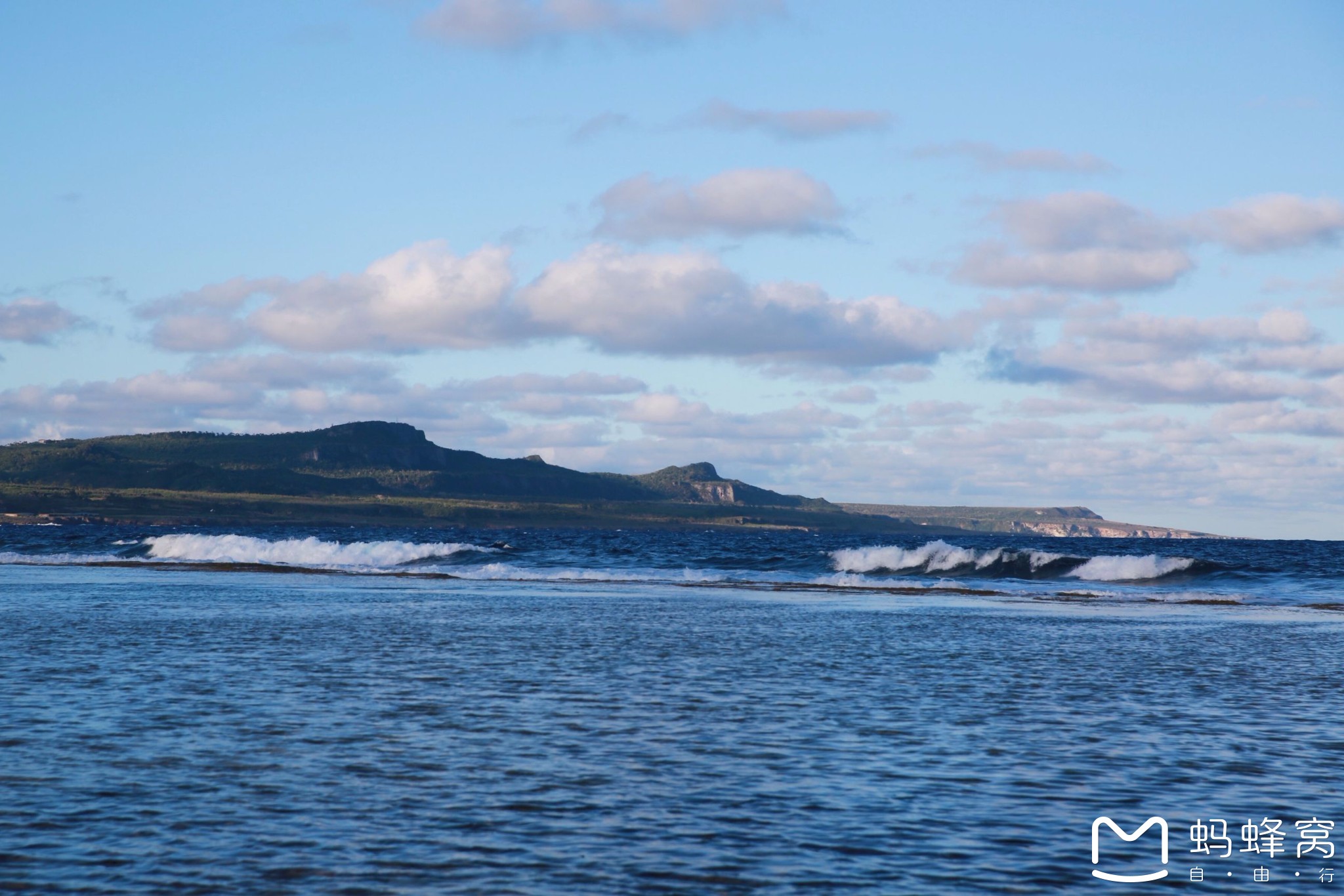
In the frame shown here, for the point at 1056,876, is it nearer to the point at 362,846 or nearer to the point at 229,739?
the point at 362,846

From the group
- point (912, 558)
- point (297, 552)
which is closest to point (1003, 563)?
point (912, 558)

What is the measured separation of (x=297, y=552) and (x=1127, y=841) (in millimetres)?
88121

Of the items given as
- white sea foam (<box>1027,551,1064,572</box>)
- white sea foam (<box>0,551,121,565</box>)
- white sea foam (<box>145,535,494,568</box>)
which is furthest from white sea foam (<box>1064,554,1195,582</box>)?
white sea foam (<box>0,551,121,565</box>)

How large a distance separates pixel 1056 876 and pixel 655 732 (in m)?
6.88

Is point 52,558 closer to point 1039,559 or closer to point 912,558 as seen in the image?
point 912,558

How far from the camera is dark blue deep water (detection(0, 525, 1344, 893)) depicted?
1036cm

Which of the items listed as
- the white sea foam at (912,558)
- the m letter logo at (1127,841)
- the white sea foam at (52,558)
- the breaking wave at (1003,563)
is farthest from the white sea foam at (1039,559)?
the m letter logo at (1127,841)

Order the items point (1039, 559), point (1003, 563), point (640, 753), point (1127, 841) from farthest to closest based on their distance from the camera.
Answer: point (1003, 563) < point (1039, 559) < point (640, 753) < point (1127, 841)

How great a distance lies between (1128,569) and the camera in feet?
245

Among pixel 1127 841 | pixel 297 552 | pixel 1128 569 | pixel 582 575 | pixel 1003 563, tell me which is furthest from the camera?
pixel 297 552

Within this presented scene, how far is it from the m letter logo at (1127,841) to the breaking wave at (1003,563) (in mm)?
64487

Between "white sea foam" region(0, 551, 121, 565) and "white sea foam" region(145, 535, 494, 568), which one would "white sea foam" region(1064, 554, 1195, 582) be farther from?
"white sea foam" region(0, 551, 121, 565)

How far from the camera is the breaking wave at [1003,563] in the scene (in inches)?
2943

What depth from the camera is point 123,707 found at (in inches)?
682
